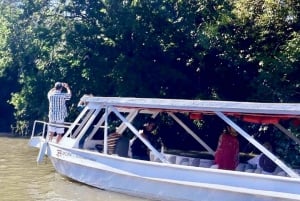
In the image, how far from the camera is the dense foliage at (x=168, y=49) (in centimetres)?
1805

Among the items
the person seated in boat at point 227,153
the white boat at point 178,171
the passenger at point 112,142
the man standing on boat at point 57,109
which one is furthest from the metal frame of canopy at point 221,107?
the man standing on boat at point 57,109

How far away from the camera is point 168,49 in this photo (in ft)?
71.6

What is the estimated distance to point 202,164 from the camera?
12.8 meters

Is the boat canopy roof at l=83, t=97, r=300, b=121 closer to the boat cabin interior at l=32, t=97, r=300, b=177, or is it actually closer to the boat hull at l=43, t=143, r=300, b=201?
the boat cabin interior at l=32, t=97, r=300, b=177

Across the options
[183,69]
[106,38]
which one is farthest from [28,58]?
[183,69]

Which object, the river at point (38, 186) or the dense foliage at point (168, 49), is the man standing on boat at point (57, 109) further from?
the dense foliage at point (168, 49)

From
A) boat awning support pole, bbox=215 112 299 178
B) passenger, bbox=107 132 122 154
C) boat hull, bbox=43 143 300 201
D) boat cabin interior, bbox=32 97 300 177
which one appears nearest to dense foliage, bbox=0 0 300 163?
boat cabin interior, bbox=32 97 300 177

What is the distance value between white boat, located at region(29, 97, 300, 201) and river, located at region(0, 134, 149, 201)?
0.20 meters

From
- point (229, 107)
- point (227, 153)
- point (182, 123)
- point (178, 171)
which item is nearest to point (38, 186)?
point (182, 123)

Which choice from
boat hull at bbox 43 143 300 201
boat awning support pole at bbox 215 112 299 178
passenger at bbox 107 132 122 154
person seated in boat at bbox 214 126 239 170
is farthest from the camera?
passenger at bbox 107 132 122 154

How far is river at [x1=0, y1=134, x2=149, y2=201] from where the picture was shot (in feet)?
39.2

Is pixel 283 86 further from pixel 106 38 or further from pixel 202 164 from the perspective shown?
pixel 106 38

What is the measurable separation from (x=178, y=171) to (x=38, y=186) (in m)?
4.37

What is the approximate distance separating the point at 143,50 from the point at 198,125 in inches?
149
